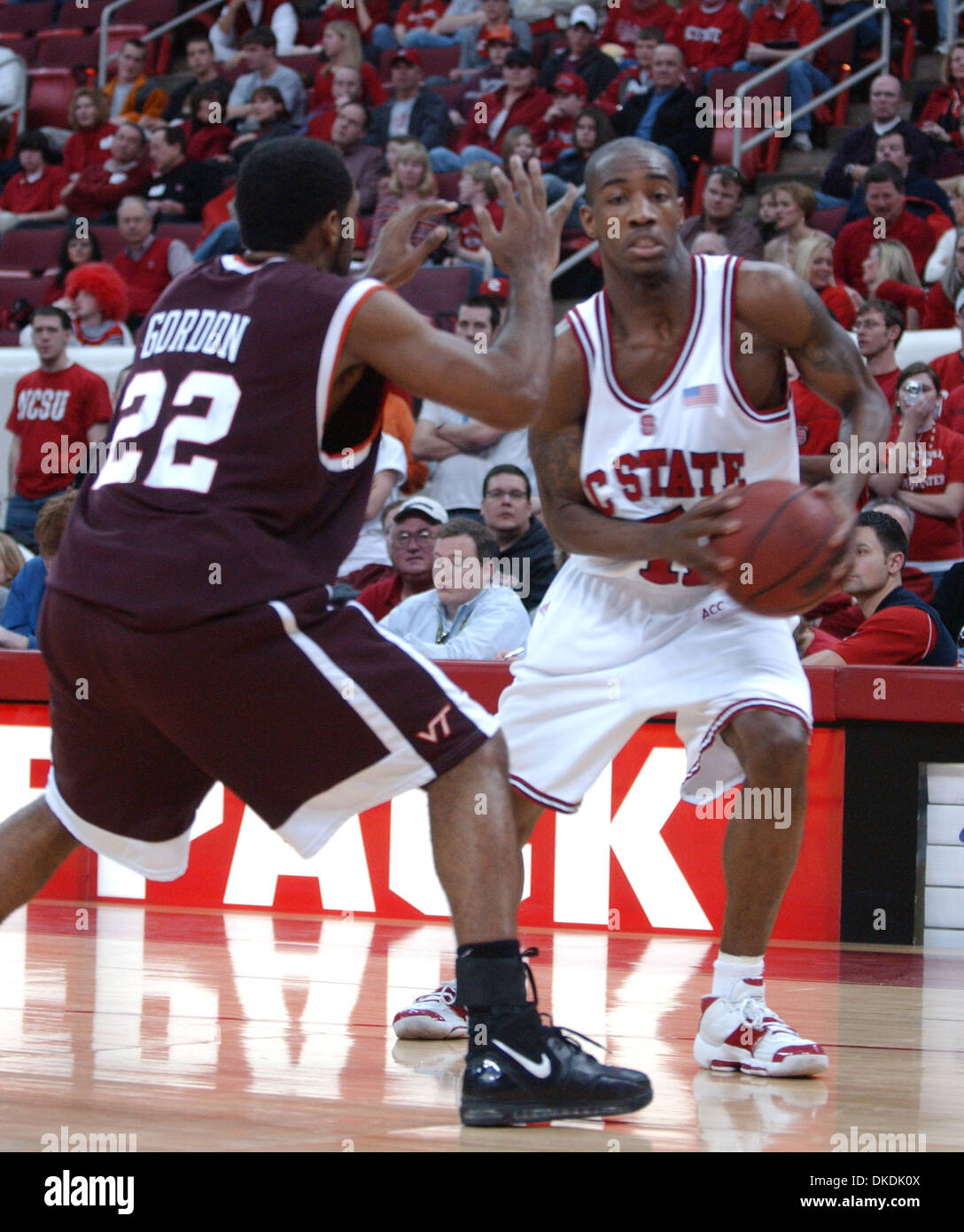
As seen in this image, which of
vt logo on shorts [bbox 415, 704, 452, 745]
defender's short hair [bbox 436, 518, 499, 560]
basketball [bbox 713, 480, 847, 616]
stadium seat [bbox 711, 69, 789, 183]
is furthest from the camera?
stadium seat [bbox 711, 69, 789, 183]

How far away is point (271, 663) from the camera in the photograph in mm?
3002

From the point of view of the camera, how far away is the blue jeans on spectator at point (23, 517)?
9742mm

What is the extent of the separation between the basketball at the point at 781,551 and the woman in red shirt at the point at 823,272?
5.48m

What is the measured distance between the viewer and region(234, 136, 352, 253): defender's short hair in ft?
10.5

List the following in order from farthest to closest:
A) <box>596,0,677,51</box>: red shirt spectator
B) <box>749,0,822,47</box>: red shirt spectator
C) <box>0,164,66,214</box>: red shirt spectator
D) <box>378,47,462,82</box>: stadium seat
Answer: <box>0,164,66,214</box>: red shirt spectator → <box>378,47,462,82</box>: stadium seat → <box>596,0,677,51</box>: red shirt spectator → <box>749,0,822,47</box>: red shirt spectator

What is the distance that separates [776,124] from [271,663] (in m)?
9.07

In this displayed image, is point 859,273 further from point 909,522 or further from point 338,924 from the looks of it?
point 338,924

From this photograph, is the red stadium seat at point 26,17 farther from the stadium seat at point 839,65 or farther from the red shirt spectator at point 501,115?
the stadium seat at point 839,65

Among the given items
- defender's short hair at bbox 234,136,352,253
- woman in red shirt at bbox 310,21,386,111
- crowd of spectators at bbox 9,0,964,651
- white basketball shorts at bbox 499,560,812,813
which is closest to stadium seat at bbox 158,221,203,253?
crowd of spectators at bbox 9,0,964,651

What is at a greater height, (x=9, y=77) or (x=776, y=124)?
(x=9, y=77)

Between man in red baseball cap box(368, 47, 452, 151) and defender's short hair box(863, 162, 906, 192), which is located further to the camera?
man in red baseball cap box(368, 47, 452, 151)

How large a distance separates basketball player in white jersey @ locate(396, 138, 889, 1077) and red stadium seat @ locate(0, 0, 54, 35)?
46.6 ft

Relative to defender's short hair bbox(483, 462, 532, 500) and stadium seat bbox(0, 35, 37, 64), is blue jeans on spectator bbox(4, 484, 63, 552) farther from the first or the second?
stadium seat bbox(0, 35, 37, 64)
